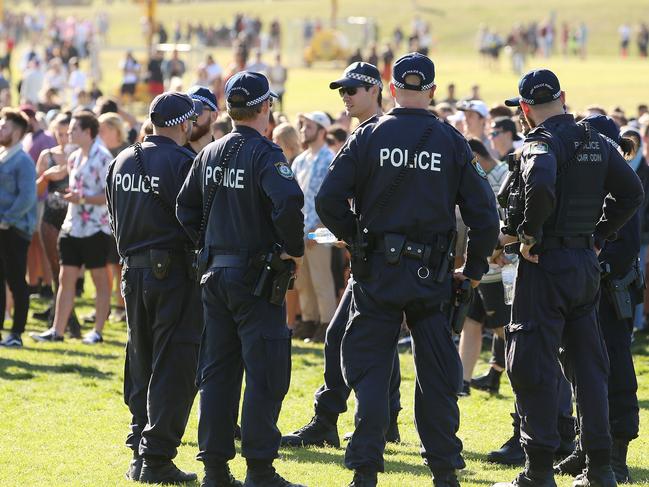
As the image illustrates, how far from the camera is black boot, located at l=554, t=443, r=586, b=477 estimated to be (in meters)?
6.95

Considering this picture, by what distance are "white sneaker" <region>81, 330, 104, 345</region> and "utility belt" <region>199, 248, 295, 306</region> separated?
5549 mm

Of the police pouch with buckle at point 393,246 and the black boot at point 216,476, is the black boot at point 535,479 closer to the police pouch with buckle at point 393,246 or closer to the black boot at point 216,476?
the police pouch with buckle at point 393,246

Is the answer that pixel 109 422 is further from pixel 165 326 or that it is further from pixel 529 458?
pixel 529 458

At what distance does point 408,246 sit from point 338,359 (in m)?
1.59

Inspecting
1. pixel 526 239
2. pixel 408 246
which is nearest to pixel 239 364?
pixel 408 246

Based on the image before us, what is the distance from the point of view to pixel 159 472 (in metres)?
6.72

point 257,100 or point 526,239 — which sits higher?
point 257,100

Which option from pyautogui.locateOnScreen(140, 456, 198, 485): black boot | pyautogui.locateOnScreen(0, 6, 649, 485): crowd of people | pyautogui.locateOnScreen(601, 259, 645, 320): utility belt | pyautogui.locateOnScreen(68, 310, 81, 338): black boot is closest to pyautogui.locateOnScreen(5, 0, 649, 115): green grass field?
pyautogui.locateOnScreen(0, 6, 649, 485): crowd of people

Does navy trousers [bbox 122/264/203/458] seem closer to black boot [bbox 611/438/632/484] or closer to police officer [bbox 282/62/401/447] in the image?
police officer [bbox 282/62/401/447]

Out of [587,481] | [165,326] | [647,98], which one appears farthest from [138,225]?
[647,98]

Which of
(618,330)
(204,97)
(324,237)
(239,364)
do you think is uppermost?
(204,97)

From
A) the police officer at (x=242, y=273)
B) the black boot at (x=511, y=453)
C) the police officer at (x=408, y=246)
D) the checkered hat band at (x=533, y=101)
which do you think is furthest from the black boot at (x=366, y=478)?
the checkered hat band at (x=533, y=101)

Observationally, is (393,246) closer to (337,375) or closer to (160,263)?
(160,263)

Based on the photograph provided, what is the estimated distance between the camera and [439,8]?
282ft
